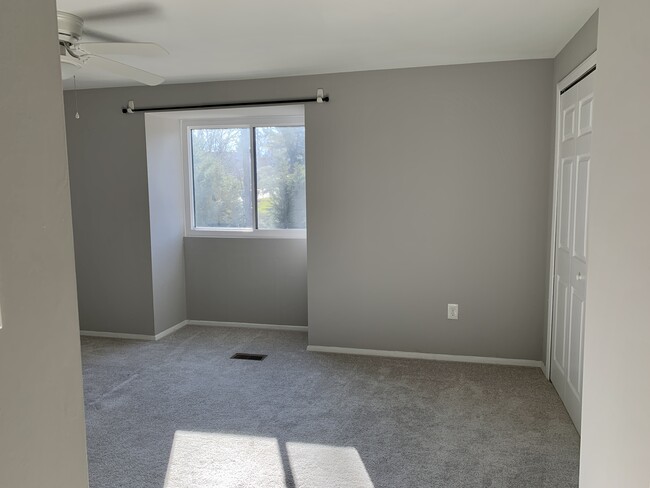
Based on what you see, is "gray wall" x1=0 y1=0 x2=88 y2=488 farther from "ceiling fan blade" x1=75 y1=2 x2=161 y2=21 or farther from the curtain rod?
the curtain rod

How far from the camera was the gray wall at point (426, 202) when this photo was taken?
3725 mm

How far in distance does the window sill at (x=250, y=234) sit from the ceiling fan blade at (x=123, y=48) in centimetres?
239

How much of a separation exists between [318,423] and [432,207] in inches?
72.6

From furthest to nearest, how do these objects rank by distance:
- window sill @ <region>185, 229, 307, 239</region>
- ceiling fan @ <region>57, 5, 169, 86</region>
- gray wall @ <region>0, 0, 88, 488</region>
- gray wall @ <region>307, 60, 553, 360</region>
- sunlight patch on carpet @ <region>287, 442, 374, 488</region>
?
window sill @ <region>185, 229, 307, 239</region>
gray wall @ <region>307, 60, 553, 360</region>
ceiling fan @ <region>57, 5, 169, 86</region>
sunlight patch on carpet @ <region>287, 442, 374, 488</region>
gray wall @ <region>0, 0, 88, 488</region>

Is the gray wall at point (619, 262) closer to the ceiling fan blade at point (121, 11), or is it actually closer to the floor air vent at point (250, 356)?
the ceiling fan blade at point (121, 11)

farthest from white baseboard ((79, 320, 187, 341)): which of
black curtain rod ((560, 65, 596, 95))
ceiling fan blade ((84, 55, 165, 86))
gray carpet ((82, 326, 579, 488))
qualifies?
black curtain rod ((560, 65, 596, 95))

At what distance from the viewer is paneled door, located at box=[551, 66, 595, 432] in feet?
9.14

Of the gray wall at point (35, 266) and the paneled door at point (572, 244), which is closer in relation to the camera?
the gray wall at point (35, 266)

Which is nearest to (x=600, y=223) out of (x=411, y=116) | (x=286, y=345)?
(x=411, y=116)

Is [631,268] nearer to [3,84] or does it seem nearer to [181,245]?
[3,84]

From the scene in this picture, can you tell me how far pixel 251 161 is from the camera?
189 inches

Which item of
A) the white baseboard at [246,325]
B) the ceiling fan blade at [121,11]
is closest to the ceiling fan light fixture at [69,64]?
the ceiling fan blade at [121,11]

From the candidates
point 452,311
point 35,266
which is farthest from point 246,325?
point 35,266

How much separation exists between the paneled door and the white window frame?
225 cm
